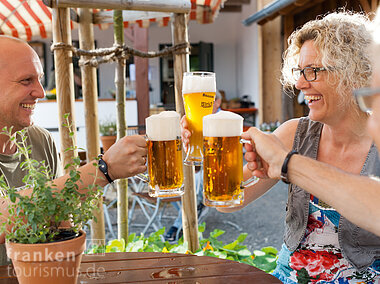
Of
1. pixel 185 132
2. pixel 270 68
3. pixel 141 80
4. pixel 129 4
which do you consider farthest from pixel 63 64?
pixel 270 68

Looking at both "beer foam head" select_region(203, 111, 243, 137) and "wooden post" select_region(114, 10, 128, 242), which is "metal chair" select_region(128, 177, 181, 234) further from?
"beer foam head" select_region(203, 111, 243, 137)

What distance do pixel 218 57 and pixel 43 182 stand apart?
11032mm

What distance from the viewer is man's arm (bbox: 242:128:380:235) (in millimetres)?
1028

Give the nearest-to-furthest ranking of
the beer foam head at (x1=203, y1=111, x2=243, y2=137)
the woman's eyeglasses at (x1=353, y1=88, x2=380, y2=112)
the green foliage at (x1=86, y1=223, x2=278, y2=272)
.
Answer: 1. the woman's eyeglasses at (x1=353, y1=88, x2=380, y2=112)
2. the beer foam head at (x1=203, y1=111, x2=243, y2=137)
3. the green foliage at (x1=86, y1=223, x2=278, y2=272)

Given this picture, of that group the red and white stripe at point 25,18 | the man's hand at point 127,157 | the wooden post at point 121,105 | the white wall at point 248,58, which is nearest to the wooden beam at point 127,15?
the wooden post at point 121,105

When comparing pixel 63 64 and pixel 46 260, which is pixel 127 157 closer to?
pixel 46 260

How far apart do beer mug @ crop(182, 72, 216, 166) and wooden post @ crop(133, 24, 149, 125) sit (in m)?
5.62

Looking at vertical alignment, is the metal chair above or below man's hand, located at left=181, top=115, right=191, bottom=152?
below

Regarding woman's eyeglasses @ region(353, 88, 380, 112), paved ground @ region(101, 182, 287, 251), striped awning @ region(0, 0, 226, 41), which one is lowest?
paved ground @ region(101, 182, 287, 251)

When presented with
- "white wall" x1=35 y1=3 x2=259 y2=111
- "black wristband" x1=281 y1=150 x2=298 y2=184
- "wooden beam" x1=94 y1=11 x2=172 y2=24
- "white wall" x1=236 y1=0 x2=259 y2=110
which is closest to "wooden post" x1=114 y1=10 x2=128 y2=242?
"wooden beam" x1=94 y1=11 x2=172 y2=24

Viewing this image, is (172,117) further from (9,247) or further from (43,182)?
(9,247)

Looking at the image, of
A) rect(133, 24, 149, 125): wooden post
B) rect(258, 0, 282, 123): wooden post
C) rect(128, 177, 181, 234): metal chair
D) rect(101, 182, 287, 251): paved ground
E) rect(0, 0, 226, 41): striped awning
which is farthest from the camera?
rect(258, 0, 282, 123): wooden post

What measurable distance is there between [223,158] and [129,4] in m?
1.05

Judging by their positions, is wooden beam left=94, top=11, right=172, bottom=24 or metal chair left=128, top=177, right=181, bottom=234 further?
metal chair left=128, top=177, right=181, bottom=234
